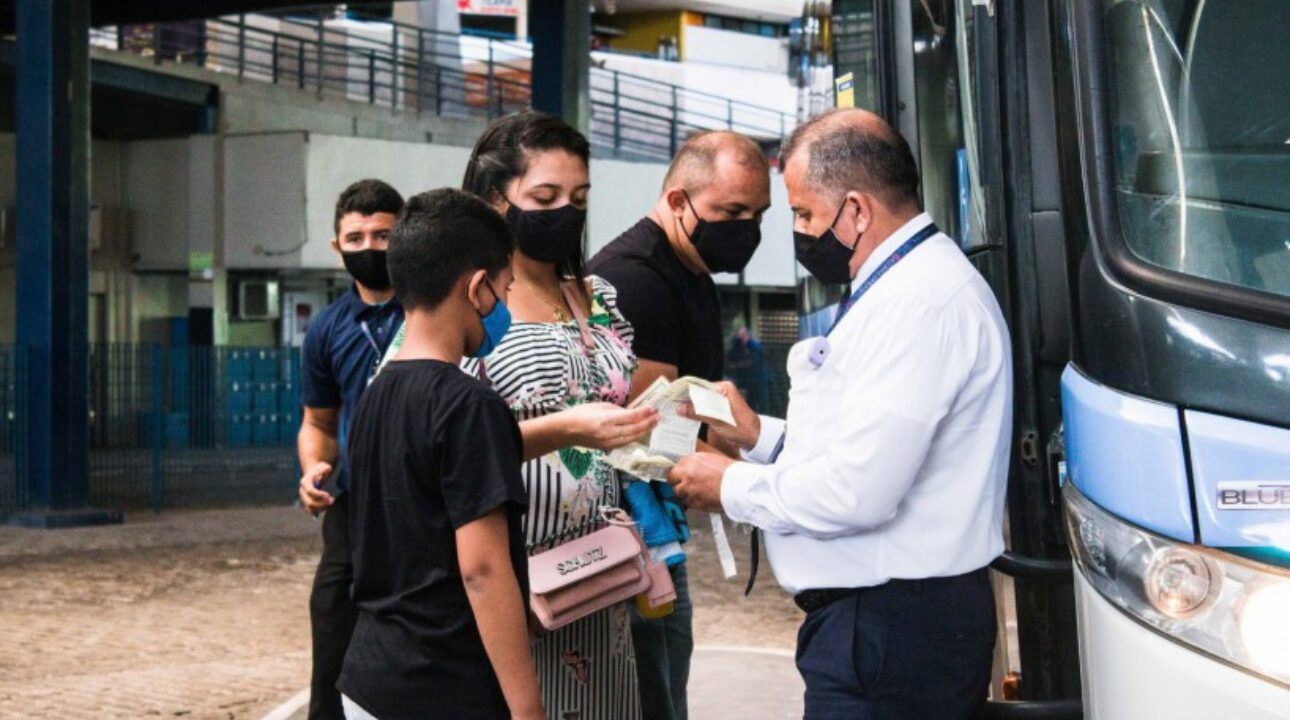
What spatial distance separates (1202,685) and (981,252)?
1.83m

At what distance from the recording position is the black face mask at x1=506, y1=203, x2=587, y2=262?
13.6ft

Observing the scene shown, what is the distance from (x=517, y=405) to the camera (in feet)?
12.7

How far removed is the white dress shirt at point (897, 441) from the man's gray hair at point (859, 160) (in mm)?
100

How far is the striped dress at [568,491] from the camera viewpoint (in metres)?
3.92

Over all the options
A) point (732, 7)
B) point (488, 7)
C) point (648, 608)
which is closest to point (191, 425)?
point (648, 608)

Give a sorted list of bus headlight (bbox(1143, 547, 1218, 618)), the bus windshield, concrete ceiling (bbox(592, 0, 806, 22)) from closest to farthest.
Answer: bus headlight (bbox(1143, 547, 1218, 618))
the bus windshield
concrete ceiling (bbox(592, 0, 806, 22))

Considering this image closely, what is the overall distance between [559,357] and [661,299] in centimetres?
66

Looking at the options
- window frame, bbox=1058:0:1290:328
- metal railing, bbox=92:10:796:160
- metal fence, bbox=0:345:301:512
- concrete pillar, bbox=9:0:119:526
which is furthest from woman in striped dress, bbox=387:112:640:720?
metal railing, bbox=92:10:796:160

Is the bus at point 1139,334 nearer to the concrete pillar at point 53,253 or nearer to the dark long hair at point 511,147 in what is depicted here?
the dark long hair at point 511,147

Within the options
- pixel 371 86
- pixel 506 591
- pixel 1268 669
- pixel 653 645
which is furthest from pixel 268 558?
pixel 371 86

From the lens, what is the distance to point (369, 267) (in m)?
5.70

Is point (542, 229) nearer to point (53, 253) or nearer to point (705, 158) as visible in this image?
point (705, 158)

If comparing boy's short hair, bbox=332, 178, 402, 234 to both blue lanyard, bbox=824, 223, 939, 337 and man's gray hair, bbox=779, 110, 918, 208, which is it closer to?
man's gray hair, bbox=779, 110, 918, 208

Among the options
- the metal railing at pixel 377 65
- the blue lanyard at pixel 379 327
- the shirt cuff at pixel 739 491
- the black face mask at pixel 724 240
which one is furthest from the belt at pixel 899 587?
the metal railing at pixel 377 65
